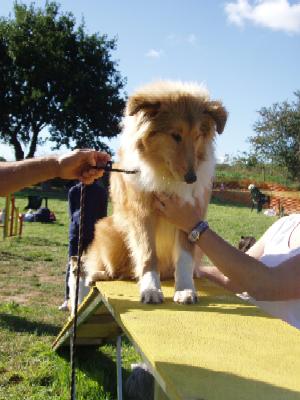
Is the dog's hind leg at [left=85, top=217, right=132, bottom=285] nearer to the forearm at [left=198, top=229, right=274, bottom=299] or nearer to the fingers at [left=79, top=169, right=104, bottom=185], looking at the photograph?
the forearm at [left=198, top=229, right=274, bottom=299]

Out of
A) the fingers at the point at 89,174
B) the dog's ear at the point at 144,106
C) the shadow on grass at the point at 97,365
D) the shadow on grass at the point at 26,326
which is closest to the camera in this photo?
the fingers at the point at 89,174

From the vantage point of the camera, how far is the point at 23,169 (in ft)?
8.72

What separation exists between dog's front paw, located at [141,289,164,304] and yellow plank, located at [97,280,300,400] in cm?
4

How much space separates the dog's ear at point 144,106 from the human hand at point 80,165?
0.82 m

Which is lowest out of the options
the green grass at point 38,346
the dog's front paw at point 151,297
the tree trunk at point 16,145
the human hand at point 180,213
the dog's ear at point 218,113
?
the green grass at point 38,346

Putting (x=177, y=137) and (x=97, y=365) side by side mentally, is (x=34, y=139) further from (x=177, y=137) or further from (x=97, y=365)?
(x=177, y=137)

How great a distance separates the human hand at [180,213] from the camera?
10.5 ft

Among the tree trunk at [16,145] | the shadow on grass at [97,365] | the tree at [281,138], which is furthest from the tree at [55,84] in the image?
the shadow on grass at [97,365]

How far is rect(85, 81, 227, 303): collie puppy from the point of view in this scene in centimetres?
337

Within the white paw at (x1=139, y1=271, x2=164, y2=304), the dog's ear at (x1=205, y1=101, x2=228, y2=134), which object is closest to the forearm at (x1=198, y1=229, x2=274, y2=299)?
the white paw at (x1=139, y1=271, x2=164, y2=304)

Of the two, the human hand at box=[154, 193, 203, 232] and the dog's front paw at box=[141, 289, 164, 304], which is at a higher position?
the human hand at box=[154, 193, 203, 232]

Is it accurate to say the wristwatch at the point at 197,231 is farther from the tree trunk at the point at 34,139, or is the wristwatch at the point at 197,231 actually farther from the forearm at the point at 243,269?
the tree trunk at the point at 34,139

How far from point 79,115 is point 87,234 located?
102ft

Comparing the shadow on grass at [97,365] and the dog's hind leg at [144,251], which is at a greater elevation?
the dog's hind leg at [144,251]
